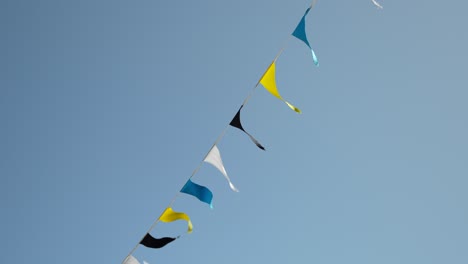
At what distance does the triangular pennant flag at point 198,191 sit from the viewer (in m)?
4.23

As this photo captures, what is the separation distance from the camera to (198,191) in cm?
423

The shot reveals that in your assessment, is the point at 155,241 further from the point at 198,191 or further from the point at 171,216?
the point at 198,191

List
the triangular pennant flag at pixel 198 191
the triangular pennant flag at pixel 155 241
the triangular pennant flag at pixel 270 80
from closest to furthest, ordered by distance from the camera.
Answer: the triangular pennant flag at pixel 155 241
the triangular pennant flag at pixel 198 191
the triangular pennant flag at pixel 270 80

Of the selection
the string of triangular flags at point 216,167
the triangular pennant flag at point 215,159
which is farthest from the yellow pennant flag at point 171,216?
the triangular pennant flag at point 215,159

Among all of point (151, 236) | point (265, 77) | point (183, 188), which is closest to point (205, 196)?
point (183, 188)

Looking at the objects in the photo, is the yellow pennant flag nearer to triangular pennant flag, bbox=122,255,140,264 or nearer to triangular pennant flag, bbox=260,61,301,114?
triangular pennant flag, bbox=122,255,140,264

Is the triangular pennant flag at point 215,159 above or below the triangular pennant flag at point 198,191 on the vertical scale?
above

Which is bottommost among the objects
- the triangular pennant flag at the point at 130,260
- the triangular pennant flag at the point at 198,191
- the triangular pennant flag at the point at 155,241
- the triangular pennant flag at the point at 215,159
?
the triangular pennant flag at the point at 130,260

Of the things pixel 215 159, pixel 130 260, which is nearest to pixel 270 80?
pixel 215 159

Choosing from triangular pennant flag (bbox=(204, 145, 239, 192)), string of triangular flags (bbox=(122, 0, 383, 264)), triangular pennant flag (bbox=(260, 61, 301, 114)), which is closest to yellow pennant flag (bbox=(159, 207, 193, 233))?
string of triangular flags (bbox=(122, 0, 383, 264))

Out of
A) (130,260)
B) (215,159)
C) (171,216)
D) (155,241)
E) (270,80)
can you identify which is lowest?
(130,260)

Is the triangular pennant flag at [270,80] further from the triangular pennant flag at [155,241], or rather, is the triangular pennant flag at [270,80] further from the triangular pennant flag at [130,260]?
the triangular pennant flag at [130,260]

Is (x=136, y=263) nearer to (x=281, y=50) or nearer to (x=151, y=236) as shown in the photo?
(x=151, y=236)

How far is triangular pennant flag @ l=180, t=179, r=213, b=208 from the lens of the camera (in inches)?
167
